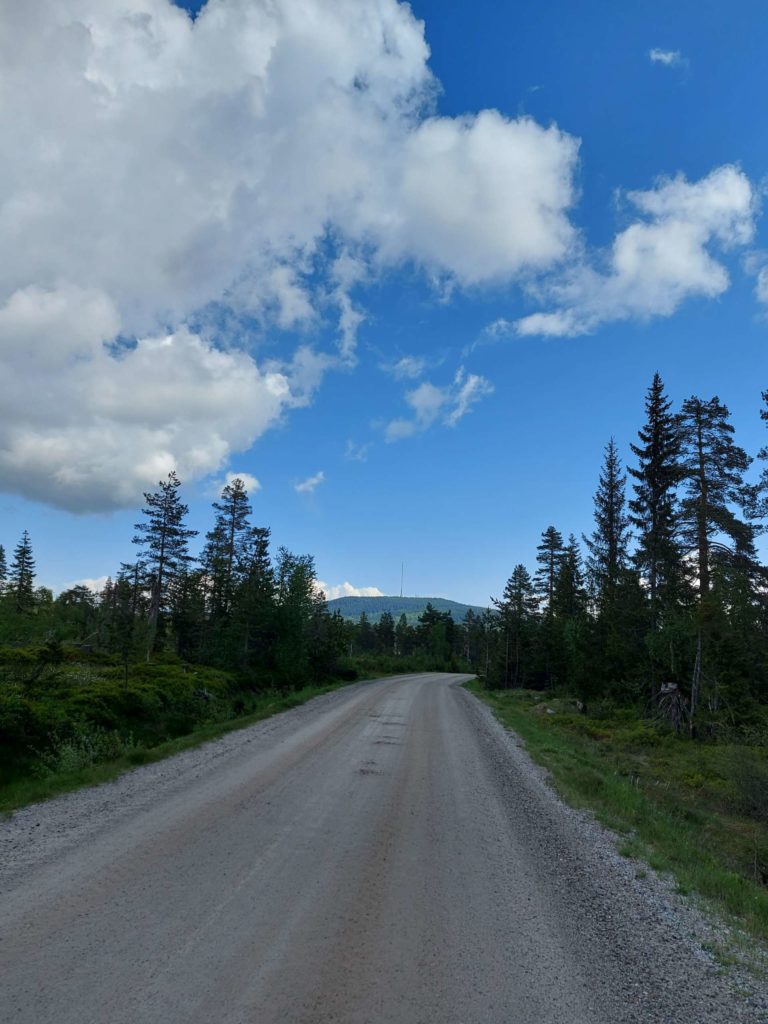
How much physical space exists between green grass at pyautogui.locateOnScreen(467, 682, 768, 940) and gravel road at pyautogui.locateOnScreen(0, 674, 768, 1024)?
80cm

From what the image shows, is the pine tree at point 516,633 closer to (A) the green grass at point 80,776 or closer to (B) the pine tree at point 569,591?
(B) the pine tree at point 569,591

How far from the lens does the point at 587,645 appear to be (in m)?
30.7

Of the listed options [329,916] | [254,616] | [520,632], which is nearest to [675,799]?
[329,916]

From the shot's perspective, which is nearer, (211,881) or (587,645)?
(211,881)

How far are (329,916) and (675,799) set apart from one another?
1119cm

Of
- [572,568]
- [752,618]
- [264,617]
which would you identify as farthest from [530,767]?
[572,568]

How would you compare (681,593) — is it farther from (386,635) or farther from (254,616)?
(386,635)

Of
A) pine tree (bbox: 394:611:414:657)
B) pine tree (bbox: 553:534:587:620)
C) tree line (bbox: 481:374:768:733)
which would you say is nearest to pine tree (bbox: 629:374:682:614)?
tree line (bbox: 481:374:768:733)

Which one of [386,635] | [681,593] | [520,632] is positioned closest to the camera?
[681,593]

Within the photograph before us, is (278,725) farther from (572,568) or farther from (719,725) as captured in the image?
(572,568)

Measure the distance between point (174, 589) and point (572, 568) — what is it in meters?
35.5

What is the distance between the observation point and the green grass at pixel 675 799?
7.06 meters

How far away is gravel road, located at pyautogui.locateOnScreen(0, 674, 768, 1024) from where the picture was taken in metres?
3.77

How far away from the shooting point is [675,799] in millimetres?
12961
